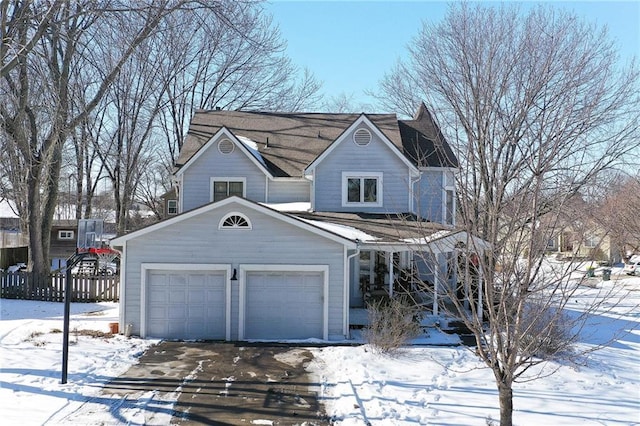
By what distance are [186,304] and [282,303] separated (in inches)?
107

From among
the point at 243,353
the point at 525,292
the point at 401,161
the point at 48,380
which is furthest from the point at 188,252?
the point at 525,292

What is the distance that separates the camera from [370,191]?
18.9 meters

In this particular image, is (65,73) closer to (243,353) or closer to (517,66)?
(243,353)

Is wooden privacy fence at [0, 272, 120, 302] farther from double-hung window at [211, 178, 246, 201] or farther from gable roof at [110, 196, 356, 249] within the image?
gable roof at [110, 196, 356, 249]

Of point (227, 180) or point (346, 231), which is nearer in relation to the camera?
point (346, 231)

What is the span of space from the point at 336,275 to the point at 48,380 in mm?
7362

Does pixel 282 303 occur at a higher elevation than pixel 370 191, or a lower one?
lower

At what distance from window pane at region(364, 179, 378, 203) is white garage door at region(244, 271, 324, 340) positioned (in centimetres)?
564

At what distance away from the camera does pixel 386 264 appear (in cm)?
1805

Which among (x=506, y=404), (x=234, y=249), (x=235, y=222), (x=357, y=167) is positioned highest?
(x=357, y=167)

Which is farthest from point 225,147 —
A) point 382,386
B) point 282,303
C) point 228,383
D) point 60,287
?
point 382,386

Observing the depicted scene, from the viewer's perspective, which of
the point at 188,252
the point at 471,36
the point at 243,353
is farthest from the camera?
the point at 471,36

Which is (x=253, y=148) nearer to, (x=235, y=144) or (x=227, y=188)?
(x=235, y=144)

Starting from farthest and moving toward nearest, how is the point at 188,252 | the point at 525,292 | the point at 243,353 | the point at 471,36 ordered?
the point at 471,36 < the point at 188,252 < the point at 243,353 < the point at 525,292
